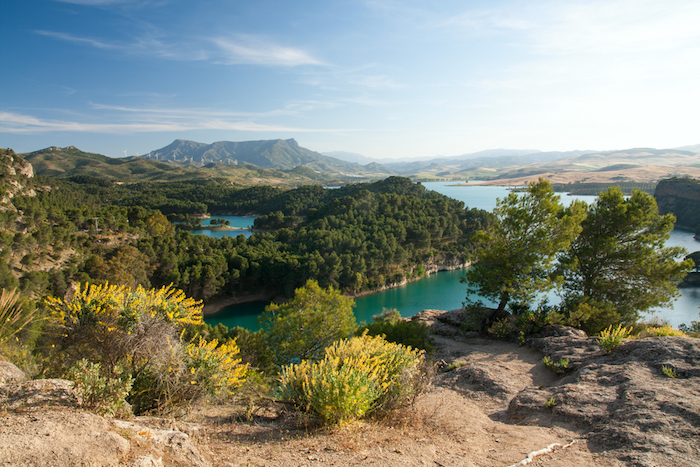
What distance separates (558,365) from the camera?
972cm

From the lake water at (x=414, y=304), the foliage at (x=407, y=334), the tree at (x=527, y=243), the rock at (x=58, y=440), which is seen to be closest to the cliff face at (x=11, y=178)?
the lake water at (x=414, y=304)

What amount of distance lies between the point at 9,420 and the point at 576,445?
7.86 meters

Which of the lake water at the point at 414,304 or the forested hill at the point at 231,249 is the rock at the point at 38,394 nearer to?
the forested hill at the point at 231,249

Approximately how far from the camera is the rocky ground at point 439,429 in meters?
3.98

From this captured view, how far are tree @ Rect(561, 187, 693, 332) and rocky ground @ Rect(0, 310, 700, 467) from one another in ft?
24.3

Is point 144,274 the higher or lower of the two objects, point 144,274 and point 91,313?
the lower

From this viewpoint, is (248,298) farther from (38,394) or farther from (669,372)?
(669,372)

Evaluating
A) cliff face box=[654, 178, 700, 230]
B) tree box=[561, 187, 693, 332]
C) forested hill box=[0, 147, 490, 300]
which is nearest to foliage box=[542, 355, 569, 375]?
tree box=[561, 187, 693, 332]

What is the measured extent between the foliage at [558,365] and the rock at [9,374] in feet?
38.7

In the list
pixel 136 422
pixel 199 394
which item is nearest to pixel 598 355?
pixel 199 394

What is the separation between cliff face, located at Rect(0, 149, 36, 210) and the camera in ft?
145

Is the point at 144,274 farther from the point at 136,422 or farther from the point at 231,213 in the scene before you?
the point at 231,213

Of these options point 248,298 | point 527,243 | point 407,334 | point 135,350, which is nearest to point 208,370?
point 135,350

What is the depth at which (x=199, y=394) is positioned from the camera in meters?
6.00
